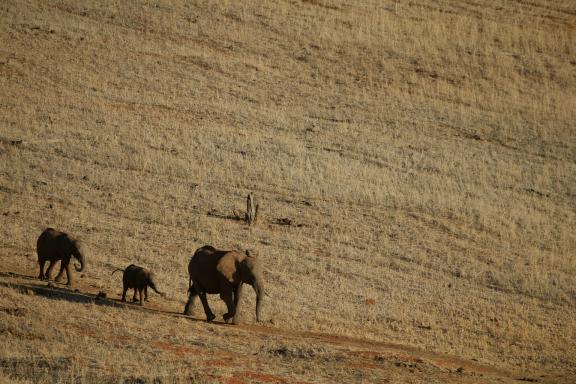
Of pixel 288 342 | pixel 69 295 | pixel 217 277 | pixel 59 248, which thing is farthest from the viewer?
pixel 59 248

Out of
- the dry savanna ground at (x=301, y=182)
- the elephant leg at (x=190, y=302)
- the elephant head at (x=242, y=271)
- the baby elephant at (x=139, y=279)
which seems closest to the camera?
the dry savanna ground at (x=301, y=182)

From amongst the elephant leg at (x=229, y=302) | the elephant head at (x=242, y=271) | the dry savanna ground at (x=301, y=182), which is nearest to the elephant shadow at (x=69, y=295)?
the dry savanna ground at (x=301, y=182)

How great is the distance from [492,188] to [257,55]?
15779 millimetres

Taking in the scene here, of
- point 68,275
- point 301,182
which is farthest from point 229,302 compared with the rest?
point 301,182

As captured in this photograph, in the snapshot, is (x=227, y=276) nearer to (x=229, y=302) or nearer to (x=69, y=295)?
(x=229, y=302)

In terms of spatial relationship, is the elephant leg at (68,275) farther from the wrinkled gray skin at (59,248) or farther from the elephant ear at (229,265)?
the elephant ear at (229,265)

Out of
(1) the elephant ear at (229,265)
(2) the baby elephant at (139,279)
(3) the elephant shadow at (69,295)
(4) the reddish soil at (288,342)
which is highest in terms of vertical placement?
(1) the elephant ear at (229,265)

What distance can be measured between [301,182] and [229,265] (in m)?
14.7

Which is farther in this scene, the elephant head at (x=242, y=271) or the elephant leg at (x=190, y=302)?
the elephant leg at (x=190, y=302)

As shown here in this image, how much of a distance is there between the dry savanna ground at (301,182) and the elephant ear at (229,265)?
3.48ft

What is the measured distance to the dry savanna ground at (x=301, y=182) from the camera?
1869 centimetres

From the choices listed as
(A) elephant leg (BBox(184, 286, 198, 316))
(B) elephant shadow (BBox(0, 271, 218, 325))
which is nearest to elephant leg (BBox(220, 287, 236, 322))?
(B) elephant shadow (BBox(0, 271, 218, 325))

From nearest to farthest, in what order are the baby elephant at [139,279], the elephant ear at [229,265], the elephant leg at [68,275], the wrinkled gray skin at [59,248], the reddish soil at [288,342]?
the reddish soil at [288,342], the elephant ear at [229,265], the baby elephant at [139,279], the wrinkled gray skin at [59,248], the elephant leg at [68,275]

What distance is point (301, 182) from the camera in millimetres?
34875
